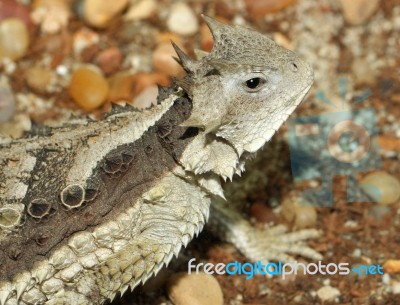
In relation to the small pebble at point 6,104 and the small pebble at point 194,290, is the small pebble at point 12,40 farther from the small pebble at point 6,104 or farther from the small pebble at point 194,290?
the small pebble at point 194,290

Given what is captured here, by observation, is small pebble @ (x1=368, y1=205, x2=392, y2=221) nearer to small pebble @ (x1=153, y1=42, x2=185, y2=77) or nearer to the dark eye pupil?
the dark eye pupil

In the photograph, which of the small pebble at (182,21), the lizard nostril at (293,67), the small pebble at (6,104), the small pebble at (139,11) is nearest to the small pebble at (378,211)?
the lizard nostril at (293,67)

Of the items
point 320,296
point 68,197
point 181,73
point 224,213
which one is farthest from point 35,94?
point 320,296

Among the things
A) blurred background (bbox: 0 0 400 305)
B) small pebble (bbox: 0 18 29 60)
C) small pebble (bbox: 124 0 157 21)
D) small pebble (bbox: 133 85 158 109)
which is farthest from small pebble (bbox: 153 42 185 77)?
small pebble (bbox: 0 18 29 60)

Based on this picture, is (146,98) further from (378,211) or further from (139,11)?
(378,211)

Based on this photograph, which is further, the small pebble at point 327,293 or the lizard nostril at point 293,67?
the small pebble at point 327,293
